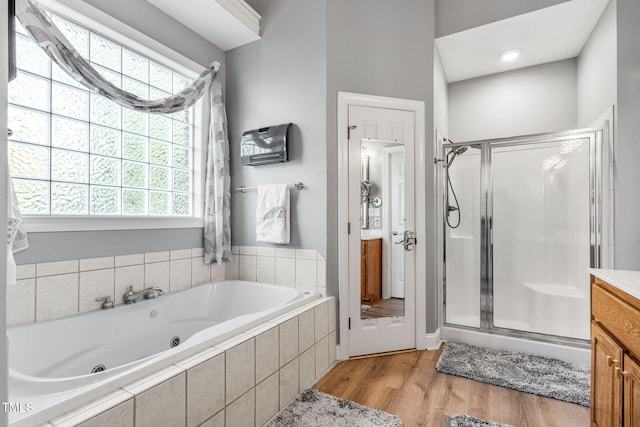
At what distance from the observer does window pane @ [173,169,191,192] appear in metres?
2.44

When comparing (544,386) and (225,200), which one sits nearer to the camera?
(544,386)

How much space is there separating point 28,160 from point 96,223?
0.45 metres

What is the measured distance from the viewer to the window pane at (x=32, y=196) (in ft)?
5.24

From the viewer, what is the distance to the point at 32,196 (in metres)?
1.64

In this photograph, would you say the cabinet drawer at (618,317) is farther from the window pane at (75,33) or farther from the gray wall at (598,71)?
the window pane at (75,33)

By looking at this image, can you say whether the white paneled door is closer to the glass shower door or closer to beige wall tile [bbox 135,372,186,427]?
the glass shower door

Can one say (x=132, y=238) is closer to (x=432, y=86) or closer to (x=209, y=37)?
(x=209, y=37)

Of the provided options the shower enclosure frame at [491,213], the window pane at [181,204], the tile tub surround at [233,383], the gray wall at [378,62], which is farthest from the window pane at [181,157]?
the shower enclosure frame at [491,213]

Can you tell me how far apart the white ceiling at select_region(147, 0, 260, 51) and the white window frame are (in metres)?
0.26

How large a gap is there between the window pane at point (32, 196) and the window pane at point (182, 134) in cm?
94

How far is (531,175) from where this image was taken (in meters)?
2.53

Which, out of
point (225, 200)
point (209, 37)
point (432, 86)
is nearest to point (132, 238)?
point (225, 200)

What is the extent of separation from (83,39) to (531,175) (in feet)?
10.8

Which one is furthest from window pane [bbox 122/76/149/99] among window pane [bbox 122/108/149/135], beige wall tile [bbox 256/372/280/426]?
beige wall tile [bbox 256/372/280/426]
